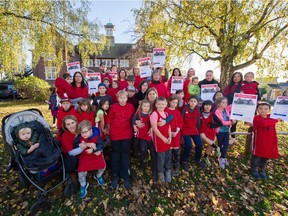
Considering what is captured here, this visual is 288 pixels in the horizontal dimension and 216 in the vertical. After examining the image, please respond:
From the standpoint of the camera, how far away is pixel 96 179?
3967 millimetres

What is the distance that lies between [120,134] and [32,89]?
19.4 metres

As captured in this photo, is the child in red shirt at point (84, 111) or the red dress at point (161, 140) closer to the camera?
the red dress at point (161, 140)

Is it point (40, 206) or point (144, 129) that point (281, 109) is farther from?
point (40, 206)

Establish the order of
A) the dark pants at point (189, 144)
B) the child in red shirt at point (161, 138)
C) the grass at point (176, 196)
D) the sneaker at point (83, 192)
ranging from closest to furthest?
the grass at point (176, 196) → the sneaker at point (83, 192) → the child in red shirt at point (161, 138) → the dark pants at point (189, 144)

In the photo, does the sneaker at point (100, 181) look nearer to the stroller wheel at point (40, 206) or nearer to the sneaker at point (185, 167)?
the stroller wheel at point (40, 206)

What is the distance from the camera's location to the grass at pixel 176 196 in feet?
11.1

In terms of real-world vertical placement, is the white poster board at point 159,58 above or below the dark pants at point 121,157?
above

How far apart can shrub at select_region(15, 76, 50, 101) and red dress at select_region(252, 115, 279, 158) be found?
20436 mm

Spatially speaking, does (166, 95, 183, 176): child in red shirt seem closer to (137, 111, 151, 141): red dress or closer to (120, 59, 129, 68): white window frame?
(137, 111, 151, 141): red dress

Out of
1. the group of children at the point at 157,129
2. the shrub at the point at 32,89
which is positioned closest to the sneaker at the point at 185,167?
the group of children at the point at 157,129

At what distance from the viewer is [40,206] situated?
10.3 ft

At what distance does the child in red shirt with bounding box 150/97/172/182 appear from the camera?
3.63 m

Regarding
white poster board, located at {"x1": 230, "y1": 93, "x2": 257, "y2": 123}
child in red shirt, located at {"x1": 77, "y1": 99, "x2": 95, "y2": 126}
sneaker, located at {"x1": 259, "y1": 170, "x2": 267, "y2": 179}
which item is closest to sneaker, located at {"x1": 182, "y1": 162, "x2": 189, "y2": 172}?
white poster board, located at {"x1": 230, "y1": 93, "x2": 257, "y2": 123}

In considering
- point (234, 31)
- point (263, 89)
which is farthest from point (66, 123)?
point (263, 89)
